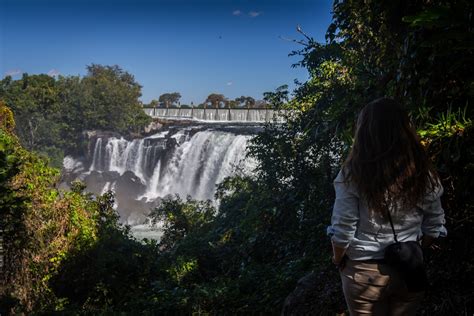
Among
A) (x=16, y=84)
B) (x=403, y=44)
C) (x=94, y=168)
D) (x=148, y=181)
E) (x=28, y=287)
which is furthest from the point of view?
(x=16, y=84)

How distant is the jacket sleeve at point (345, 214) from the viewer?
185cm

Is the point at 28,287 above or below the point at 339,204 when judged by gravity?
below

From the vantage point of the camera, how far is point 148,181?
99.9 feet

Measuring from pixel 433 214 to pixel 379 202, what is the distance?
29 cm

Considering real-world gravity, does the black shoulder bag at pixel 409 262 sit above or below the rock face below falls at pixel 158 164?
above

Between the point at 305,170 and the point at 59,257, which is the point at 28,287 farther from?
the point at 305,170

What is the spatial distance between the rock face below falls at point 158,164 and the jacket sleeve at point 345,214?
1930 centimetres

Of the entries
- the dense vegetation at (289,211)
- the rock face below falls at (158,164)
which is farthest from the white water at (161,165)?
the dense vegetation at (289,211)

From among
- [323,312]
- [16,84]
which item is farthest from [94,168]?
[323,312]

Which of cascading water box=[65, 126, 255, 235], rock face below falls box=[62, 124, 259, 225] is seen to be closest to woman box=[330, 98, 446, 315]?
rock face below falls box=[62, 124, 259, 225]

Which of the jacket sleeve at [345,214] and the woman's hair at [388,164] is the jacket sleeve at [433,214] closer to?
the woman's hair at [388,164]

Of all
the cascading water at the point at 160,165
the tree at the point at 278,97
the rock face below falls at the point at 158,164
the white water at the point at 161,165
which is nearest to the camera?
the tree at the point at 278,97

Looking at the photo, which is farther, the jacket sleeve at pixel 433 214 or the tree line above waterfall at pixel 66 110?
the tree line above waterfall at pixel 66 110

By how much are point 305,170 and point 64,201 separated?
518cm
